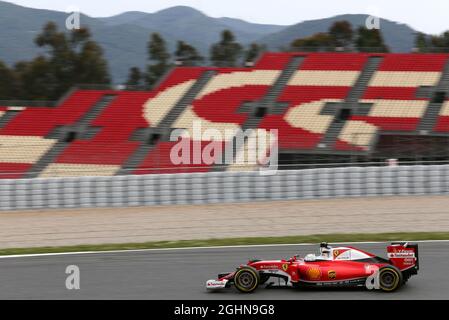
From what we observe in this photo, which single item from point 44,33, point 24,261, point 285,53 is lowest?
point 24,261

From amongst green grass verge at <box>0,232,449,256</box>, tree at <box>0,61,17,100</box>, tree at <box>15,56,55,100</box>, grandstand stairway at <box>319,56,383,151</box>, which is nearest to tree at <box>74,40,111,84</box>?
tree at <box>15,56,55,100</box>

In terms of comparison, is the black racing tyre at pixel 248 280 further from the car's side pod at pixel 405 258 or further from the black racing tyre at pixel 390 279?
the car's side pod at pixel 405 258

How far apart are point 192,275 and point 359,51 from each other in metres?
37.9

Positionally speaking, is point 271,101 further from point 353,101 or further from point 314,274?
point 314,274

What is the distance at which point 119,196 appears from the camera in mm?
18766

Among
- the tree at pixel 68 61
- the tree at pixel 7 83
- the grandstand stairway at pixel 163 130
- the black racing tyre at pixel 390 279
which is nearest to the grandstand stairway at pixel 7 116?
the grandstand stairway at pixel 163 130

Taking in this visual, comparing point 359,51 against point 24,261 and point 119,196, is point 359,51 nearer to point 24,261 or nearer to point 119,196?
point 119,196

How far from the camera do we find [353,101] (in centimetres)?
3841

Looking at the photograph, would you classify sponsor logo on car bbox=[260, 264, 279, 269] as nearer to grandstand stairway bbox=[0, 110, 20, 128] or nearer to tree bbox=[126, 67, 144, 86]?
grandstand stairway bbox=[0, 110, 20, 128]

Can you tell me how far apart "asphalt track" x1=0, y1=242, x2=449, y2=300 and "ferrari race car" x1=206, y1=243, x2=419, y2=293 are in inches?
4.8

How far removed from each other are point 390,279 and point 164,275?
127 inches

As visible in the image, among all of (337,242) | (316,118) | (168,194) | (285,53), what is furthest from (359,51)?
(337,242)

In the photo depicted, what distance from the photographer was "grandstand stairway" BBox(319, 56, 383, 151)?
33.5m

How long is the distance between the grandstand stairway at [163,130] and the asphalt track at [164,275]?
20372 millimetres
